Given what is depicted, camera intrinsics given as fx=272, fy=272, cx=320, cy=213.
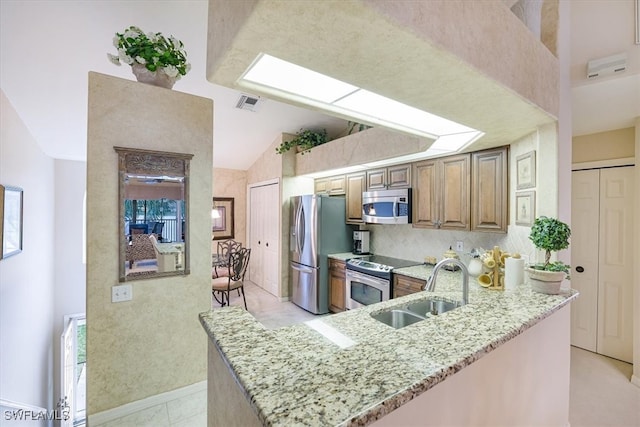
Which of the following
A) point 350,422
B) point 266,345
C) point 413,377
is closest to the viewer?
point 350,422

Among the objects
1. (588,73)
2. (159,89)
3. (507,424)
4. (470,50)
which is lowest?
(507,424)

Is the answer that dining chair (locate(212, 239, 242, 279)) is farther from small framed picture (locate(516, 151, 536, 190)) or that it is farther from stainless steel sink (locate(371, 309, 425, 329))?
small framed picture (locate(516, 151, 536, 190))

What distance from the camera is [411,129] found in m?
2.04

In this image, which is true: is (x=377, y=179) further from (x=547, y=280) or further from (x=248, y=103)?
(x=547, y=280)

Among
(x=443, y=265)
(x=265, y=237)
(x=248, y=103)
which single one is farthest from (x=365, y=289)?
(x=248, y=103)

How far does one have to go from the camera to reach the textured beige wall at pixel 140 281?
1.88m

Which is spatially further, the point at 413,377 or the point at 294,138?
the point at 294,138

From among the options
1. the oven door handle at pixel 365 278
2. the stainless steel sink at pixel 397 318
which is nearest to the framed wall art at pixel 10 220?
the stainless steel sink at pixel 397 318

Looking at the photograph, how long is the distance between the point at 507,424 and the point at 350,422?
3.82 feet

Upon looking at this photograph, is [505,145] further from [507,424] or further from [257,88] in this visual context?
[257,88]

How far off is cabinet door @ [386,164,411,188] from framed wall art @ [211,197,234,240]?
3.89m

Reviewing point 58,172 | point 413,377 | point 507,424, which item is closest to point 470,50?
point 413,377

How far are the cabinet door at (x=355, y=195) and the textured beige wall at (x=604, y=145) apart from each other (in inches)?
106

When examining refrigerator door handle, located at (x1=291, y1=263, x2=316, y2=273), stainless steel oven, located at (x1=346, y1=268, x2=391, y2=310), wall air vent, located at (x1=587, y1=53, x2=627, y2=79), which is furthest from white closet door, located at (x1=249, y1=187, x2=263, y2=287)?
wall air vent, located at (x1=587, y1=53, x2=627, y2=79)
